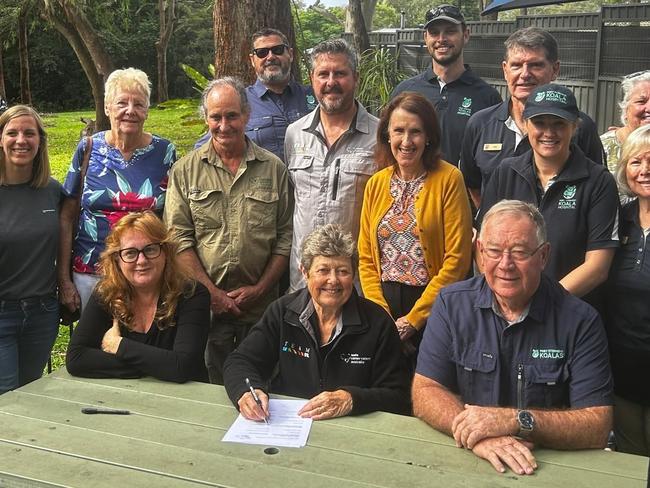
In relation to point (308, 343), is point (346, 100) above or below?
above

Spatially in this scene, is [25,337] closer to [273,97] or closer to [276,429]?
[276,429]

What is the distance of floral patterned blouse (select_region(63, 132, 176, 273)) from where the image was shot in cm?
407

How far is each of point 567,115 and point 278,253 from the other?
5.32 ft

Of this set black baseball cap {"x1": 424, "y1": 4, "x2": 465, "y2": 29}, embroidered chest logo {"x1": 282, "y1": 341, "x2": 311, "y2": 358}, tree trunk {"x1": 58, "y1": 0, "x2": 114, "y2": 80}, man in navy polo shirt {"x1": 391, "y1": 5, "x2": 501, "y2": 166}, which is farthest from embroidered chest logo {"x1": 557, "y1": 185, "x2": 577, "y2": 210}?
tree trunk {"x1": 58, "y1": 0, "x2": 114, "y2": 80}

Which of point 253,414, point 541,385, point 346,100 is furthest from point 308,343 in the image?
point 346,100

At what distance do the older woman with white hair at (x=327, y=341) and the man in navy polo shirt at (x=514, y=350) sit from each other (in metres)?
0.28

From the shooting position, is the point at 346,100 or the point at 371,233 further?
the point at 346,100

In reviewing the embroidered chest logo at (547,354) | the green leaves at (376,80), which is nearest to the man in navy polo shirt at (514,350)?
the embroidered chest logo at (547,354)

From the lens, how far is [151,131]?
19016 mm

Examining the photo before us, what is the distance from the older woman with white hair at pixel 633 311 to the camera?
325cm

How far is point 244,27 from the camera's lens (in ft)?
21.2

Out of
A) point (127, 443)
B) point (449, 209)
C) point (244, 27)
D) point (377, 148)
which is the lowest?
point (127, 443)

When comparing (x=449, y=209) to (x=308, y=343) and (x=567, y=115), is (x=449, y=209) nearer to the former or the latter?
(x=567, y=115)

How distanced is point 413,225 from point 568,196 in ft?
2.33
